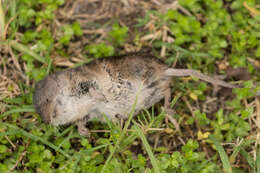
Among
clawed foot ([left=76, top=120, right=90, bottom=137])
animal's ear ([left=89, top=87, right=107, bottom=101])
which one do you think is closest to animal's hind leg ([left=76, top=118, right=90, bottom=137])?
clawed foot ([left=76, top=120, right=90, bottom=137])

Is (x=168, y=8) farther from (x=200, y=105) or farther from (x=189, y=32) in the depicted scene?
(x=200, y=105)

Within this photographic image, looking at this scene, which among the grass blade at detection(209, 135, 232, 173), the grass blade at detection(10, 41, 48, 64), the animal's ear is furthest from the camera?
the grass blade at detection(10, 41, 48, 64)

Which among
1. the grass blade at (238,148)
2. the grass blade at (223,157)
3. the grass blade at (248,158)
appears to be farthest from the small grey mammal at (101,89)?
the grass blade at (248,158)

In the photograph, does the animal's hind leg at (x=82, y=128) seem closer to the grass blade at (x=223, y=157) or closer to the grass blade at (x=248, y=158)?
the grass blade at (x=223, y=157)

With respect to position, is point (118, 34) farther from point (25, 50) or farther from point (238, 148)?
point (238, 148)

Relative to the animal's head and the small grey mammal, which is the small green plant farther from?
the animal's head

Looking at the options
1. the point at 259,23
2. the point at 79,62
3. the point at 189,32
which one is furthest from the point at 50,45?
the point at 259,23
